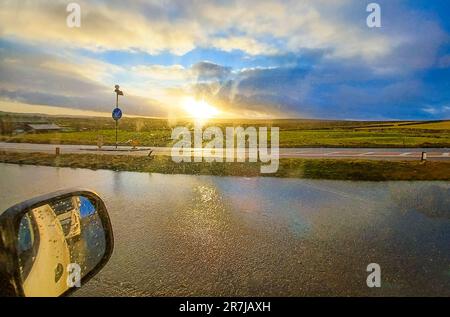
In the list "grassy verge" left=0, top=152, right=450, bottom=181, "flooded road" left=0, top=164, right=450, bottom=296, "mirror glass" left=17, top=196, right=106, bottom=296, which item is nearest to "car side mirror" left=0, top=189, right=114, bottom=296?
"mirror glass" left=17, top=196, right=106, bottom=296

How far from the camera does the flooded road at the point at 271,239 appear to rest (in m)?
3.88

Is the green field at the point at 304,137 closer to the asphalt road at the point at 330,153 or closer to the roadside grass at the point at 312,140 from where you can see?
the roadside grass at the point at 312,140

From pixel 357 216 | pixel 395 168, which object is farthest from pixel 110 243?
pixel 395 168

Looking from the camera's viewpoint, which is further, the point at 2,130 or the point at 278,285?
the point at 2,130

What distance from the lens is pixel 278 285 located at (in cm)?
382

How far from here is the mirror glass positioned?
1.70m

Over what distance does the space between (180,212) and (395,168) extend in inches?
428

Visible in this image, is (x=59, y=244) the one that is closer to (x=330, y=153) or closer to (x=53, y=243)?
(x=53, y=243)

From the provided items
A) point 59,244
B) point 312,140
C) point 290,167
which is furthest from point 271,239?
point 312,140

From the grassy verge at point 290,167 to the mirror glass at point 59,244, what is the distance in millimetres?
10536

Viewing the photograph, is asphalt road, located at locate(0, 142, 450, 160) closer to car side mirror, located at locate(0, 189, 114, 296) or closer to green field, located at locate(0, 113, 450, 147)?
green field, located at locate(0, 113, 450, 147)
